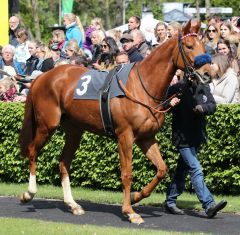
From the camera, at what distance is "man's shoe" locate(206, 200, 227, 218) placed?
10.3 metres

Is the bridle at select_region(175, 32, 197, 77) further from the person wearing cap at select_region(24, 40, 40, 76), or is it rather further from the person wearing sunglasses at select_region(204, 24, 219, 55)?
the person wearing cap at select_region(24, 40, 40, 76)

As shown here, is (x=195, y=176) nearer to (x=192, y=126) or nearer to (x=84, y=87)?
(x=192, y=126)

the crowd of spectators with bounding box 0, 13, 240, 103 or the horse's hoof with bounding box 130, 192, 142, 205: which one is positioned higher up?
the crowd of spectators with bounding box 0, 13, 240, 103

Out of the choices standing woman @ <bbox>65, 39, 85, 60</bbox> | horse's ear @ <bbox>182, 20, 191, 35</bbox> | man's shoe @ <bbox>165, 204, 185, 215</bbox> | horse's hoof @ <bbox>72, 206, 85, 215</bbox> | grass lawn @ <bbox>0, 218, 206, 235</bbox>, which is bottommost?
horse's hoof @ <bbox>72, 206, 85, 215</bbox>

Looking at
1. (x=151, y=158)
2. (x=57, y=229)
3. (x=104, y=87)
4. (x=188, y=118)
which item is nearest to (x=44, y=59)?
(x=104, y=87)

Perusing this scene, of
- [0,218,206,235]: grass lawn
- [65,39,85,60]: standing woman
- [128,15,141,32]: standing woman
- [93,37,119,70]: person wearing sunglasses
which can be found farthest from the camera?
[128,15,141,32]: standing woman

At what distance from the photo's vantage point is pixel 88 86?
1093cm

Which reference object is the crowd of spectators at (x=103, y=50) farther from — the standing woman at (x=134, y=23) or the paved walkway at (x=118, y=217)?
the paved walkway at (x=118, y=217)

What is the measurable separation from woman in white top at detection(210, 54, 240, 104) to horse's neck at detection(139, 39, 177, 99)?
2016 millimetres

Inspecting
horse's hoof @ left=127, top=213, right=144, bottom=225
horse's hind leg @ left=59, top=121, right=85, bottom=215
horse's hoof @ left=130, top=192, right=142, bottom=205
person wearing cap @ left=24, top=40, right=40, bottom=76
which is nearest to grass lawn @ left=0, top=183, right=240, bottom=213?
horse's hind leg @ left=59, top=121, right=85, bottom=215

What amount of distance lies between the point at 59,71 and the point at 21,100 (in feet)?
11.6

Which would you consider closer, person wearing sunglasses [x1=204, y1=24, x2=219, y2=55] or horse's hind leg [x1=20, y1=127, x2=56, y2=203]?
horse's hind leg [x1=20, y1=127, x2=56, y2=203]

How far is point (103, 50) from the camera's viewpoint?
14875 mm

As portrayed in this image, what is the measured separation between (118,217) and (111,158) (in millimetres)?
2524
